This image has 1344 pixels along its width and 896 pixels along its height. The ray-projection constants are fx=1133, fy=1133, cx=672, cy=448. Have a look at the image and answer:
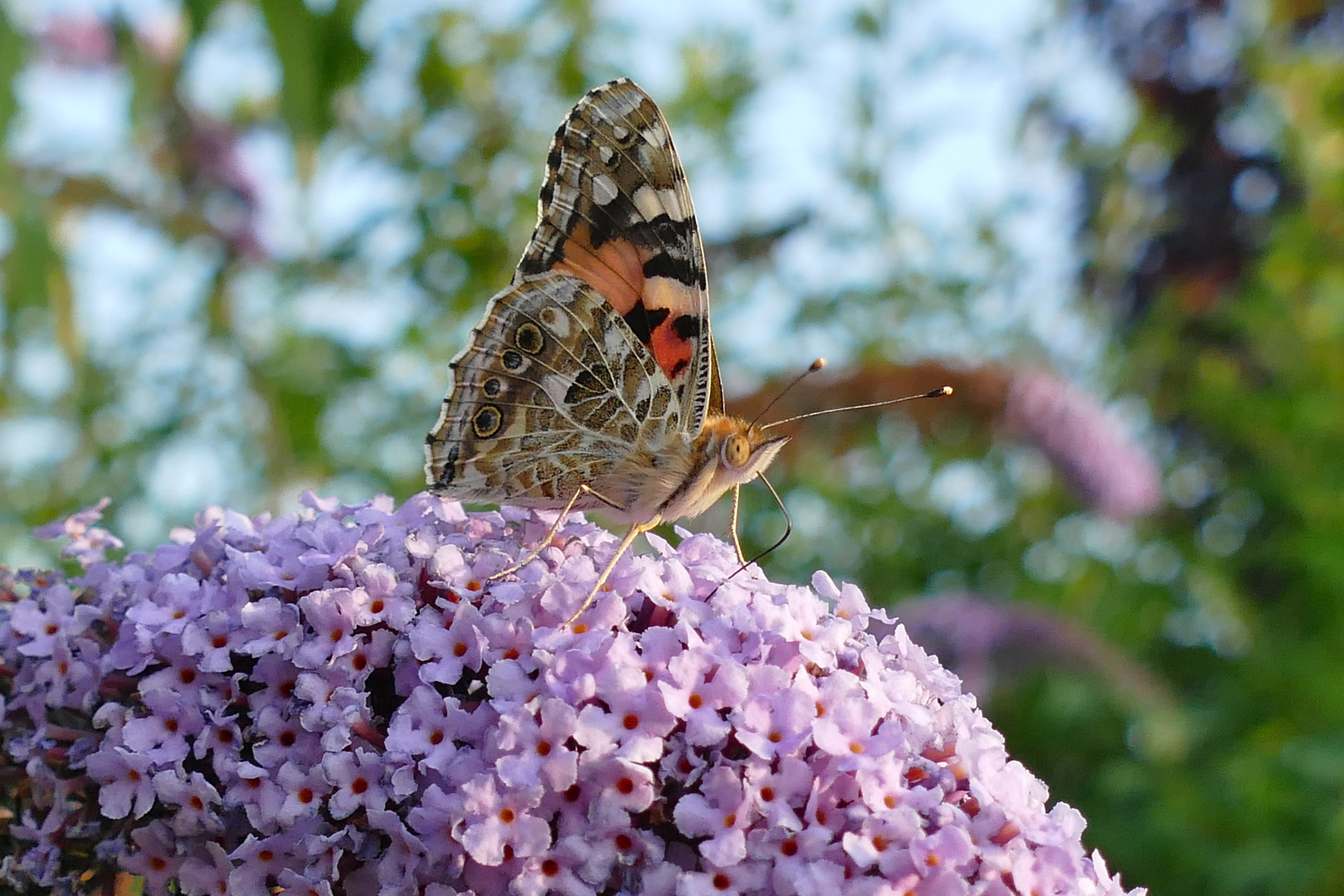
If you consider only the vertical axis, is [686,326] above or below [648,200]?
below

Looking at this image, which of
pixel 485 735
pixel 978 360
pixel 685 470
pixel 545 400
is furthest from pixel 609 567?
pixel 978 360

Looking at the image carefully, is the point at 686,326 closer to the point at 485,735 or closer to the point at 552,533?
the point at 552,533

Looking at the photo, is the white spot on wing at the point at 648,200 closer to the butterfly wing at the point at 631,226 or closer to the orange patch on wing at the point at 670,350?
the butterfly wing at the point at 631,226

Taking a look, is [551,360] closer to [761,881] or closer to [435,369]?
[761,881]

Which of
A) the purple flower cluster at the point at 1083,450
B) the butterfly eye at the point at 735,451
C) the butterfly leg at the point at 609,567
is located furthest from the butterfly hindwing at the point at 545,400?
the purple flower cluster at the point at 1083,450

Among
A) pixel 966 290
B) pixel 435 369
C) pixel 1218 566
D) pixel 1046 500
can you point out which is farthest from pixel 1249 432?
pixel 435 369

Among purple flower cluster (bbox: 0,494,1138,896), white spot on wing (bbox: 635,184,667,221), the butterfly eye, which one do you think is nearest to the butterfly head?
the butterfly eye
